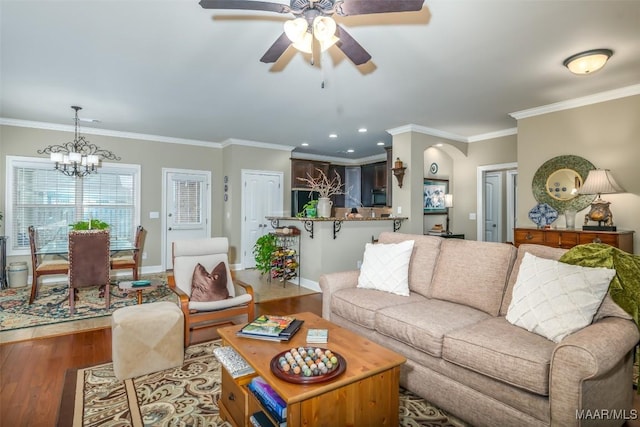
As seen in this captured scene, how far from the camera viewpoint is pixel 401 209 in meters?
5.76

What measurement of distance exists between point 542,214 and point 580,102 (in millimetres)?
1413

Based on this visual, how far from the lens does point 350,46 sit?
6.92ft

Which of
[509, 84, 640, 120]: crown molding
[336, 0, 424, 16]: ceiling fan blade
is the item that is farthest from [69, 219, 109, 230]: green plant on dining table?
[509, 84, 640, 120]: crown molding

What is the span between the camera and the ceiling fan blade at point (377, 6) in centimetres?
167

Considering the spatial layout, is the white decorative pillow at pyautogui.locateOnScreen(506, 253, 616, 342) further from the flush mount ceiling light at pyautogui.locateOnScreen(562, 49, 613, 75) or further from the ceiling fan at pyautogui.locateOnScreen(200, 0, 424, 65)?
the flush mount ceiling light at pyautogui.locateOnScreen(562, 49, 613, 75)

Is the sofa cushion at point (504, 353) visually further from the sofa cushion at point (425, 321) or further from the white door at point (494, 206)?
the white door at point (494, 206)

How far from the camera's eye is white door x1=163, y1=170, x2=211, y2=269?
6.46 meters

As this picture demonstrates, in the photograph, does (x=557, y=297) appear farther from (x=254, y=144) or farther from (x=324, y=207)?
(x=254, y=144)

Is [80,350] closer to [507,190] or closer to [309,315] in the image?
[309,315]

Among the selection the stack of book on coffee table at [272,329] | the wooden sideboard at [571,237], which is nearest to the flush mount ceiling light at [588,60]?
the wooden sideboard at [571,237]

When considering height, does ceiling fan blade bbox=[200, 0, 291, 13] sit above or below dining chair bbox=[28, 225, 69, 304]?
above

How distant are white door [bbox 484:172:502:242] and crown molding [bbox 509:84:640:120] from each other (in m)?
2.70

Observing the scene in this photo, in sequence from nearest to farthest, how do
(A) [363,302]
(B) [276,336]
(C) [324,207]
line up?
(B) [276,336] → (A) [363,302] → (C) [324,207]

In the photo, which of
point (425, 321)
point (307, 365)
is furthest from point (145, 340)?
point (425, 321)
